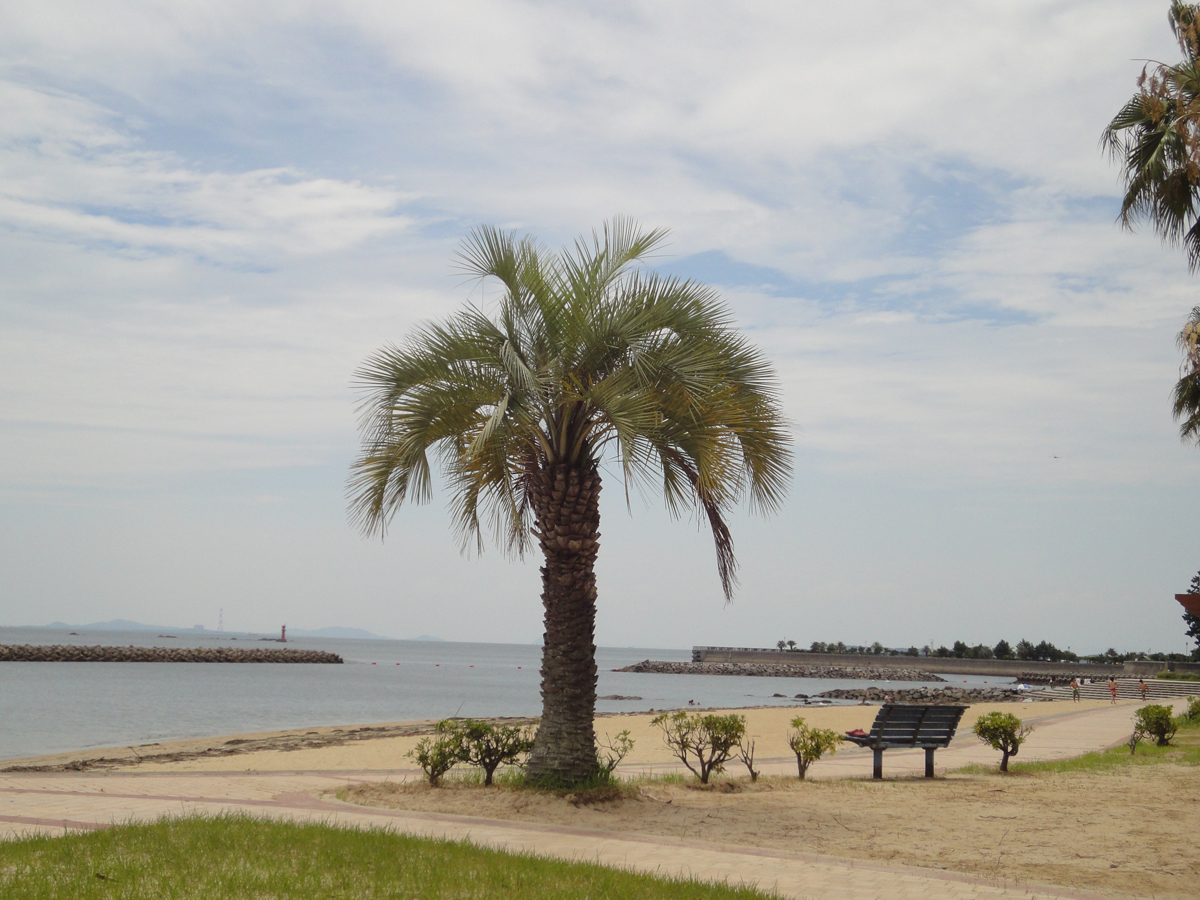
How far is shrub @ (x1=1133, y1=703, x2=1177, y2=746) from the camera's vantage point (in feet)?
51.9

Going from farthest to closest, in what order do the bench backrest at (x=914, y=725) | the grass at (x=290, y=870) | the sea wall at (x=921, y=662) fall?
the sea wall at (x=921, y=662)
the bench backrest at (x=914, y=725)
the grass at (x=290, y=870)

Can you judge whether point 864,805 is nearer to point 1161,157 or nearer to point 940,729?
point 940,729

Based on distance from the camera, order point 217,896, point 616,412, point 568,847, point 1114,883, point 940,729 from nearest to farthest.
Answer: point 217,896 < point 1114,883 < point 568,847 < point 616,412 < point 940,729

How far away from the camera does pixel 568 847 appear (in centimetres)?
751

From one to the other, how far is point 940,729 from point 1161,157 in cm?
719

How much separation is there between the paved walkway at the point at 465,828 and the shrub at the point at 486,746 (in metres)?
1.41

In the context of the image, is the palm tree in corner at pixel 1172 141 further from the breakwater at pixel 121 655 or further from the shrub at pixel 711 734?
the breakwater at pixel 121 655

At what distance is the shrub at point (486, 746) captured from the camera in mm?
10422

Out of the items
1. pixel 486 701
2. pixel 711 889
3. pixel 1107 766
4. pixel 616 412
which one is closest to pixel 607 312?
pixel 616 412

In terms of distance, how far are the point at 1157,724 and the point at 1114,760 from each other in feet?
8.81

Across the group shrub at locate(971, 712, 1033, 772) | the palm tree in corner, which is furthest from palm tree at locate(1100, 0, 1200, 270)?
shrub at locate(971, 712, 1033, 772)

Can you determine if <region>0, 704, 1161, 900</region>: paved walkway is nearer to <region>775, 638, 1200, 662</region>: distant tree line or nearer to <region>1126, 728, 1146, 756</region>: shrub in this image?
<region>1126, 728, 1146, 756</region>: shrub

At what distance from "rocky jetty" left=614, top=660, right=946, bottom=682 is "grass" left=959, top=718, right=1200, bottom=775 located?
85091 millimetres

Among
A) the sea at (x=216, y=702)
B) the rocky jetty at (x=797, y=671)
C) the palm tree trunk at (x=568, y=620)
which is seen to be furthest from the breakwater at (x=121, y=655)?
the palm tree trunk at (x=568, y=620)
